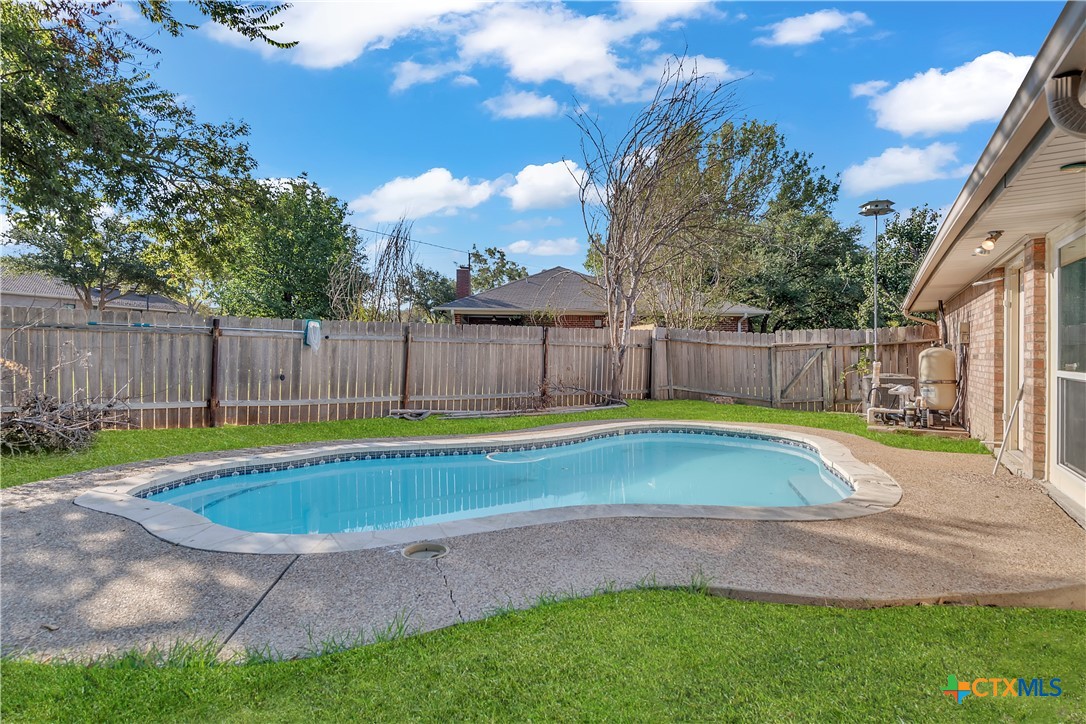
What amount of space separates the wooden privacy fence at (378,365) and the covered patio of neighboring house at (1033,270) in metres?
3.58

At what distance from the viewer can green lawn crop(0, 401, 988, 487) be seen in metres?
5.65

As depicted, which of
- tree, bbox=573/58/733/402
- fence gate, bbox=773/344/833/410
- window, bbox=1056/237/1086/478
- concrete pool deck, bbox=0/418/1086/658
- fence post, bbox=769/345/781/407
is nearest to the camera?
concrete pool deck, bbox=0/418/1086/658

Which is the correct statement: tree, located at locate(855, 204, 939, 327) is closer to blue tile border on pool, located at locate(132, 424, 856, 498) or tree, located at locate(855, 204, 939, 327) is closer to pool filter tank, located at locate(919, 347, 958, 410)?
pool filter tank, located at locate(919, 347, 958, 410)

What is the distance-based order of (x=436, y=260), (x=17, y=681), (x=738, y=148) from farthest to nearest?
(x=436, y=260), (x=738, y=148), (x=17, y=681)

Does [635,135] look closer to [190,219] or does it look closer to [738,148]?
[190,219]

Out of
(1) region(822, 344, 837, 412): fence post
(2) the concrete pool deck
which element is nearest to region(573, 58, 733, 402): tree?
(1) region(822, 344, 837, 412): fence post

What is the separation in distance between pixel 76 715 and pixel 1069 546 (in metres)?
5.15

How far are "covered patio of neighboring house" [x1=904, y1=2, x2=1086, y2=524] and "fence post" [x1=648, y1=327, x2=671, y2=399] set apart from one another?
17.6 ft

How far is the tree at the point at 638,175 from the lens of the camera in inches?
450

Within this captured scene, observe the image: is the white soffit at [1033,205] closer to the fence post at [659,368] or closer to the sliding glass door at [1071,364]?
the sliding glass door at [1071,364]

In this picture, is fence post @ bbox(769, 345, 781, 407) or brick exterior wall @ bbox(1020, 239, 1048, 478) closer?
brick exterior wall @ bbox(1020, 239, 1048, 478)

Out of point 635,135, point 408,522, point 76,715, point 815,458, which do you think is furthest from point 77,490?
point 635,135

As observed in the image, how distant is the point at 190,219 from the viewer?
358 inches

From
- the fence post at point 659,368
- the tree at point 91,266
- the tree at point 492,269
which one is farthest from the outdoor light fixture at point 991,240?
the tree at point 492,269
